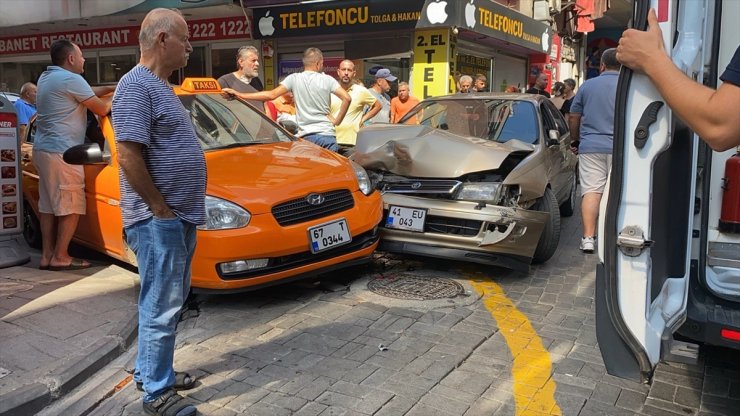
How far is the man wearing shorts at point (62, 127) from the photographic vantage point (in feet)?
16.2

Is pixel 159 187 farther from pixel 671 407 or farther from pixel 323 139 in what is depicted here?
pixel 323 139

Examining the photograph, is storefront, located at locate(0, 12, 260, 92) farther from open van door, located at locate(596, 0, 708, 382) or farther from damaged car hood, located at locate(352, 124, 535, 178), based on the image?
open van door, located at locate(596, 0, 708, 382)

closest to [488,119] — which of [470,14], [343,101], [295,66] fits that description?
[343,101]

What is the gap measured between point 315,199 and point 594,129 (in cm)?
296

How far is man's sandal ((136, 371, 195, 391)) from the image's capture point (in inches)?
122

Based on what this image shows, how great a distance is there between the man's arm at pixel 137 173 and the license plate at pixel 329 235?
1.67 m

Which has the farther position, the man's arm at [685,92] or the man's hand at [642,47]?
the man's hand at [642,47]

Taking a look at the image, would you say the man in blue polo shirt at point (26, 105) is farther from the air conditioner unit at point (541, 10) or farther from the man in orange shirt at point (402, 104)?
the air conditioner unit at point (541, 10)

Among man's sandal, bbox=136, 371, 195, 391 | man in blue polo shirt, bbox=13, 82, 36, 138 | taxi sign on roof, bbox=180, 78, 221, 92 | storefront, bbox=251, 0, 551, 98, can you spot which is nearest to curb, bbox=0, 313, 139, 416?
man's sandal, bbox=136, 371, 195, 391

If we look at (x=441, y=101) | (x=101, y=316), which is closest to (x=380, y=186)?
(x=441, y=101)

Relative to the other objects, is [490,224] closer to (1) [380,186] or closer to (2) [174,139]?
(1) [380,186]

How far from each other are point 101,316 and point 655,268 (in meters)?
3.52

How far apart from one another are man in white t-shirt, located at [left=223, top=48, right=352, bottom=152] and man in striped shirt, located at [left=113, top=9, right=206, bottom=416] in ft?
10.7

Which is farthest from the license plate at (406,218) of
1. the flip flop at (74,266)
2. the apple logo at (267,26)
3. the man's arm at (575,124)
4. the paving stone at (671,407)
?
the apple logo at (267,26)
